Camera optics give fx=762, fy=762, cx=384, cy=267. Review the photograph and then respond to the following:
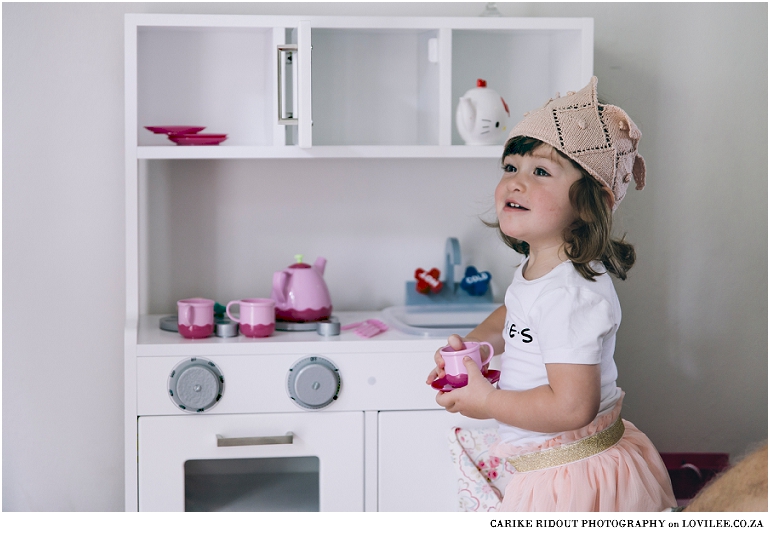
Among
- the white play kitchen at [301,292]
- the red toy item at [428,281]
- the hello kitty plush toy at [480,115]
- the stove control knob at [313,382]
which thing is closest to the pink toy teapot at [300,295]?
the white play kitchen at [301,292]

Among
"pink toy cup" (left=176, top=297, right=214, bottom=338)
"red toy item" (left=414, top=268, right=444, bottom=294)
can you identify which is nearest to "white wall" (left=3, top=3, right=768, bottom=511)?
"red toy item" (left=414, top=268, right=444, bottom=294)

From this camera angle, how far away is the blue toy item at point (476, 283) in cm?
171

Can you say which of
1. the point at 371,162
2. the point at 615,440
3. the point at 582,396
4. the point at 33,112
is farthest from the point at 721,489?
the point at 33,112

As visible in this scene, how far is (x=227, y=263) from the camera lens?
1.73 metres

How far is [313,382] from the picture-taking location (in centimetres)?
139

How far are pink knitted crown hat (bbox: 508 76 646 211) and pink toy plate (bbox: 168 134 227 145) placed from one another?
0.68 metres

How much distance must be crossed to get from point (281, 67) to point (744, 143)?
1126mm

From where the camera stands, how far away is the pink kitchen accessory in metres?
1.46

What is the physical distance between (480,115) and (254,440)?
2.47 ft

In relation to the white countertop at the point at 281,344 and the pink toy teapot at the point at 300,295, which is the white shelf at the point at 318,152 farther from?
the white countertop at the point at 281,344

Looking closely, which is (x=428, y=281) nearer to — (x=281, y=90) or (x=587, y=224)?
(x=281, y=90)

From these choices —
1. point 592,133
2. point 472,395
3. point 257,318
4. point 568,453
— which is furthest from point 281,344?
point 592,133

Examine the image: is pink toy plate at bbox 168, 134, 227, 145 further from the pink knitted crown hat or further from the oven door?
the pink knitted crown hat

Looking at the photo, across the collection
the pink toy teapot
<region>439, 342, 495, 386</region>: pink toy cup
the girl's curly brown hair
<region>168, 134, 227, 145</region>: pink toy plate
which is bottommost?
<region>439, 342, 495, 386</region>: pink toy cup
